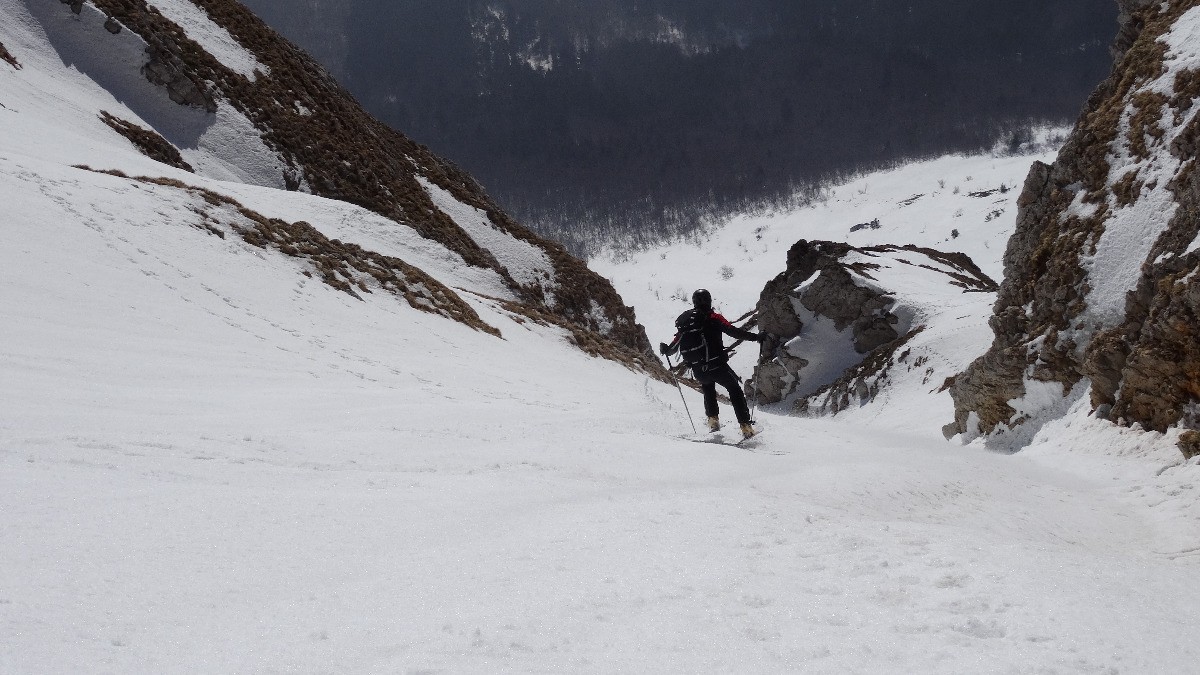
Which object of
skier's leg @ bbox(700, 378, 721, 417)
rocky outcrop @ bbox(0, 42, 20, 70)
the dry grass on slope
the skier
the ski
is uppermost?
rocky outcrop @ bbox(0, 42, 20, 70)

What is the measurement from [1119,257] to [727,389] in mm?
8889

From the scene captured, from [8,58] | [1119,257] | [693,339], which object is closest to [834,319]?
[1119,257]

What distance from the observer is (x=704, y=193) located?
644 ft

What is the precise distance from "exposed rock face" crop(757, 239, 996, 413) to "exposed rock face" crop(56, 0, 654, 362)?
11180 millimetres

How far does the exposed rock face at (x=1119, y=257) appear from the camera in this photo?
10.6 metres

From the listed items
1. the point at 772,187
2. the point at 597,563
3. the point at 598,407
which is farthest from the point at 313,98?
the point at 772,187

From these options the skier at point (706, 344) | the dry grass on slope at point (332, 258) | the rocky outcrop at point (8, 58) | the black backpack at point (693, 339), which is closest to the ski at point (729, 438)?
the skier at point (706, 344)

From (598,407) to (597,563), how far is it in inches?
350

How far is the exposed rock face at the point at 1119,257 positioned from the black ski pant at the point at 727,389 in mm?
6024

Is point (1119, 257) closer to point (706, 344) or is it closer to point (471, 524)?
point (706, 344)

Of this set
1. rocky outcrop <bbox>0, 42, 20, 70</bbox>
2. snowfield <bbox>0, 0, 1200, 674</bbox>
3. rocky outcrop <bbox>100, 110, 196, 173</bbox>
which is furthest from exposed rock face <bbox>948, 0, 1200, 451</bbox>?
rocky outcrop <bbox>0, 42, 20, 70</bbox>

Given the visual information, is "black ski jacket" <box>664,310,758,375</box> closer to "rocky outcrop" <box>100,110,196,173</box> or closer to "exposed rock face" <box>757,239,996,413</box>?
"rocky outcrop" <box>100,110,196,173</box>

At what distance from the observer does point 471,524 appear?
475cm

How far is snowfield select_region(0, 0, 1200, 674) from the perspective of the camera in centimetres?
307
